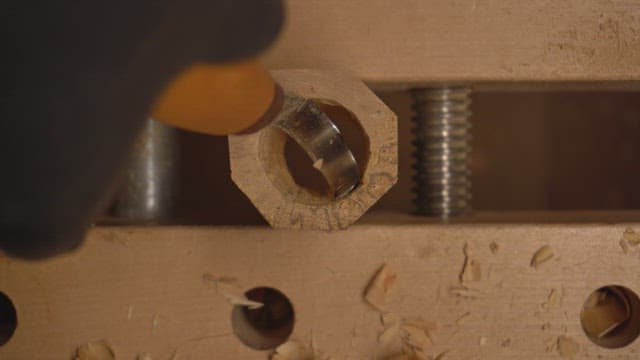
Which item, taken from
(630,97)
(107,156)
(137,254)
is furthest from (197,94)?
(630,97)

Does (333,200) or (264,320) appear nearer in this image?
(333,200)

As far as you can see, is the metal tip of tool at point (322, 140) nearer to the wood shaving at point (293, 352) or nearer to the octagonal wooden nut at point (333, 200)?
the octagonal wooden nut at point (333, 200)

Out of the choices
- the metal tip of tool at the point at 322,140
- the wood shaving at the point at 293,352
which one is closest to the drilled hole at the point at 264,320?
the wood shaving at the point at 293,352

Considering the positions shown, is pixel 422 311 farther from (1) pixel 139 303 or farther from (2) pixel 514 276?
(1) pixel 139 303

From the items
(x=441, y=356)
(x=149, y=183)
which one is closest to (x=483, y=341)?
(x=441, y=356)

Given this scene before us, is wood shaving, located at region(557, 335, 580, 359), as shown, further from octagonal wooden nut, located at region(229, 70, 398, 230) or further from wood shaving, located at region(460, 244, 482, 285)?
octagonal wooden nut, located at region(229, 70, 398, 230)

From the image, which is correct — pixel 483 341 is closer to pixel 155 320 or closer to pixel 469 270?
pixel 469 270

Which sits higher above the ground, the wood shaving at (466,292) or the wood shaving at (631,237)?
the wood shaving at (631,237)
